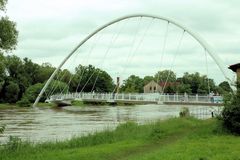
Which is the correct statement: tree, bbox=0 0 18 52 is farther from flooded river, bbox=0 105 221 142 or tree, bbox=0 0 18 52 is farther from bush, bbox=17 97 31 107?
bush, bbox=17 97 31 107

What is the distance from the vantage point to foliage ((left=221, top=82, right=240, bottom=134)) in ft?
74.2

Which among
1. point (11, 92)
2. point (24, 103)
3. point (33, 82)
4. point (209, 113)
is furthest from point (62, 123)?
point (33, 82)

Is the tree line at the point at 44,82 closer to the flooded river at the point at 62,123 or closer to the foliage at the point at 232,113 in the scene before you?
the flooded river at the point at 62,123

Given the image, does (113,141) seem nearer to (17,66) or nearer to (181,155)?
(181,155)

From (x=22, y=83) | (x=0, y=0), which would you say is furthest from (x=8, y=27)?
(x=22, y=83)

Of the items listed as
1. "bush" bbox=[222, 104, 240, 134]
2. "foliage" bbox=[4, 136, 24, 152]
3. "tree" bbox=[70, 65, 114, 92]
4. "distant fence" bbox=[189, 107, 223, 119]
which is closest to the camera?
"foliage" bbox=[4, 136, 24, 152]

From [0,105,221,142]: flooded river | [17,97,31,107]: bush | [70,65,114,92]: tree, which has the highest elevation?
[70,65,114,92]: tree

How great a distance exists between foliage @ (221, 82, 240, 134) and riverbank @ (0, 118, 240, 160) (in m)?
0.56

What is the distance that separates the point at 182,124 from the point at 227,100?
5492 mm

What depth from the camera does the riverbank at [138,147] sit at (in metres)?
14.9

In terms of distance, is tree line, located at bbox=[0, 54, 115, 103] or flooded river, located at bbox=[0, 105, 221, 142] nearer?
flooded river, located at bbox=[0, 105, 221, 142]

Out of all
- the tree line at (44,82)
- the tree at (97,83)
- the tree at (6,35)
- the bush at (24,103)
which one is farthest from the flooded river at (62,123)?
the tree at (97,83)

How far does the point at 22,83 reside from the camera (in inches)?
4353

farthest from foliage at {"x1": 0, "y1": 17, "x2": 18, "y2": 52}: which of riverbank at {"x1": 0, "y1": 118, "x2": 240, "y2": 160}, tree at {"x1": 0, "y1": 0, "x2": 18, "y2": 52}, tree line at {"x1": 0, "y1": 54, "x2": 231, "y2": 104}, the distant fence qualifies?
tree line at {"x1": 0, "y1": 54, "x2": 231, "y2": 104}
